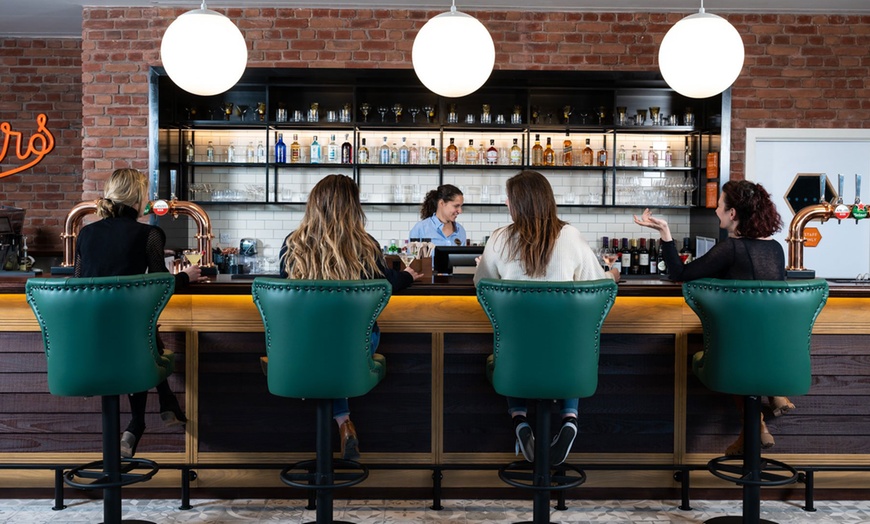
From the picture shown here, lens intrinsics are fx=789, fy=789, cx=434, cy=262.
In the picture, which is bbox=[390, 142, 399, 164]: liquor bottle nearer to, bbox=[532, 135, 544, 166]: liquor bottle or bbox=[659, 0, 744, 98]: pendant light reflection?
bbox=[532, 135, 544, 166]: liquor bottle

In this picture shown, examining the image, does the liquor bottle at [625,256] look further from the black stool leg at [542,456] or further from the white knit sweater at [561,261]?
the black stool leg at [542,456]

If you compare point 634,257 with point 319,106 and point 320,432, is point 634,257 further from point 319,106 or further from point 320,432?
point 320,432

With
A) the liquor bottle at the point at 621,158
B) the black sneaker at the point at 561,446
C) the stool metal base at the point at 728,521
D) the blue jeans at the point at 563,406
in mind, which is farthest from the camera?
the liquor bottle at the point at 621,158

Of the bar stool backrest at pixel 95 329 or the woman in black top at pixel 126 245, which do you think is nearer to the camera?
the bar stool backrest at pixel 95 329

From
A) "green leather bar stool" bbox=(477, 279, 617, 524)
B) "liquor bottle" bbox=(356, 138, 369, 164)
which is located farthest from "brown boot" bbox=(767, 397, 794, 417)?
"liquor bottle" bbox=(356, 138, 369, 164)

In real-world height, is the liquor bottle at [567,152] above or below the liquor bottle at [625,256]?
above

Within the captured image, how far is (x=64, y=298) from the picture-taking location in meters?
2.82

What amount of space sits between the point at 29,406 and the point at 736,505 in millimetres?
3340

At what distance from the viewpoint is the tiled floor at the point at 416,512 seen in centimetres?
350

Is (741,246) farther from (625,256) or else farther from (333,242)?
(625,256)

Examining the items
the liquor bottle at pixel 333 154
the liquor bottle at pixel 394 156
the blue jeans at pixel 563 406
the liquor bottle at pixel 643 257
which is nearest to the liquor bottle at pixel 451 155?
the liquor bottle at pixel 394 156

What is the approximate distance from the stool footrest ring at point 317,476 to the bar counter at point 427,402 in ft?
1.13

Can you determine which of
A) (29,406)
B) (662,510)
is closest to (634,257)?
(662,510)

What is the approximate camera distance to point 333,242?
10.1 feet
